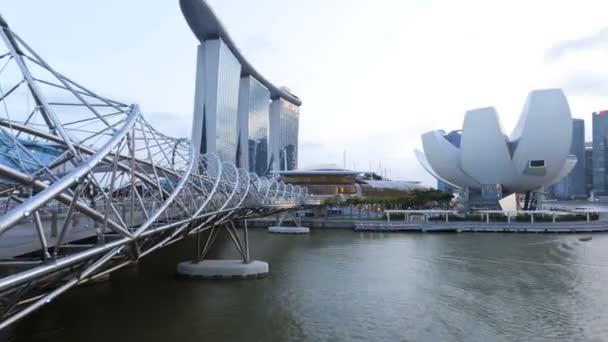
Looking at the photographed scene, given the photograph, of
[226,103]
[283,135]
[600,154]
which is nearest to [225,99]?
[226,103]

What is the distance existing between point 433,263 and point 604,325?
11405mm

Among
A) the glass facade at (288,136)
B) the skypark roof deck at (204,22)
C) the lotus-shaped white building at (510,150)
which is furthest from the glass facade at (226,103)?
the glass facade at (288,136)

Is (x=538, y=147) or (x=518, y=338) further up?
(x=538, y=147)

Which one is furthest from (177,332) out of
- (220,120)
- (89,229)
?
(220,120)

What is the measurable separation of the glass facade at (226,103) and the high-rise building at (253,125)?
948cm

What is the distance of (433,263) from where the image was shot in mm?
25922

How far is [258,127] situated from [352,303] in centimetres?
9531

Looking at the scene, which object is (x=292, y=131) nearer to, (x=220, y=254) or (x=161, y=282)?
(x=220, y=254)

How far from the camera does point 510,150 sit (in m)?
59.4

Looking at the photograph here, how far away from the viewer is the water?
13820mm

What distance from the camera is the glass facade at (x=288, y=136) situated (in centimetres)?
13062

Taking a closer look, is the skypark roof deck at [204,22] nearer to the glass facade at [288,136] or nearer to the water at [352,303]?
the glass facade at [288,136]

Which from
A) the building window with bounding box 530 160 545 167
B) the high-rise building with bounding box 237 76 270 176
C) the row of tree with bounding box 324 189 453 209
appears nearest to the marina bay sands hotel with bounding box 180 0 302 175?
the high-rise building with bounding box 237 76 270 176

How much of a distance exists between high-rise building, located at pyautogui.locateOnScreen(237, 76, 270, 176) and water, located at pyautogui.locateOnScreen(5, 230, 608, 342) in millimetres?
75100
